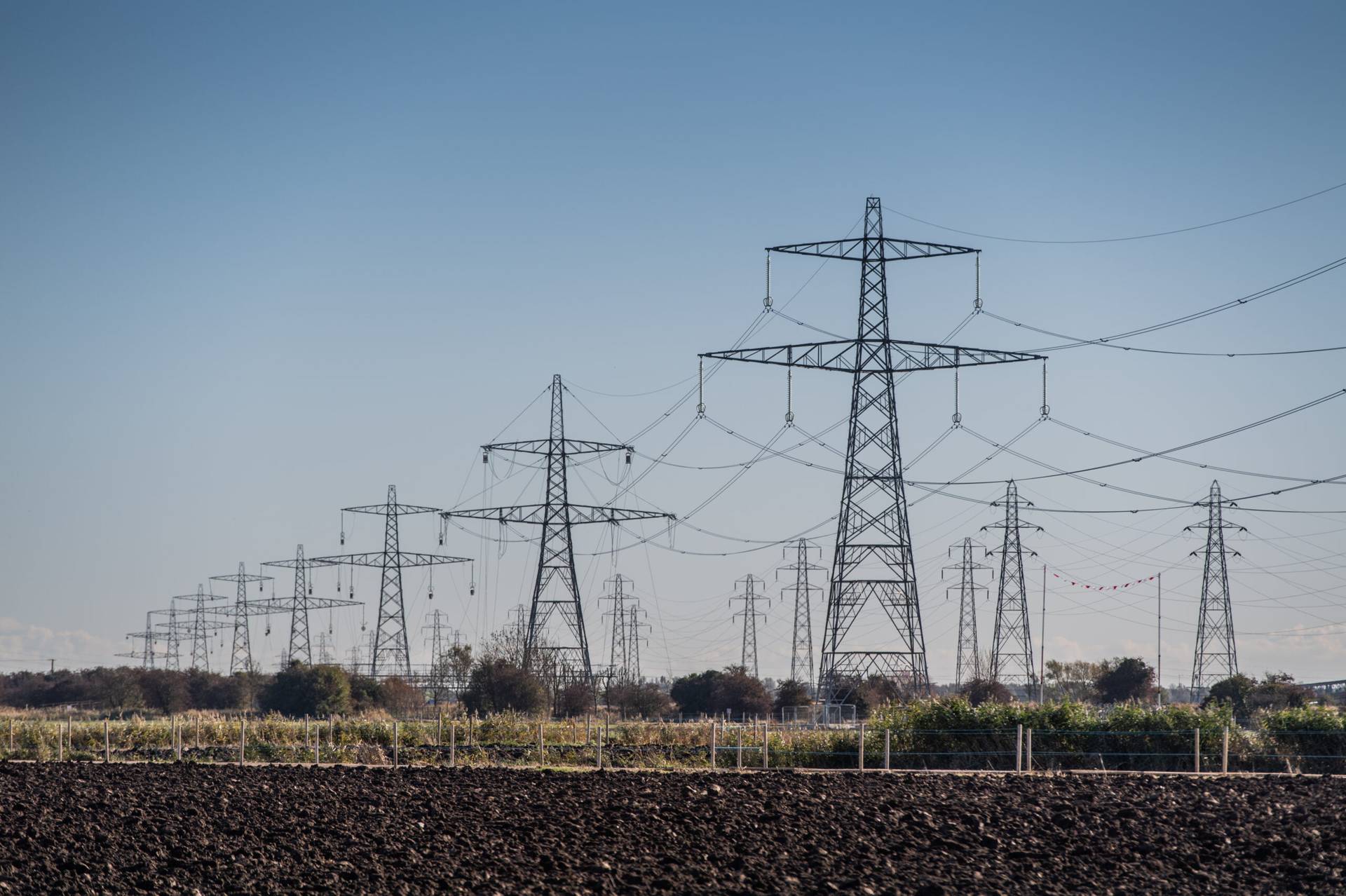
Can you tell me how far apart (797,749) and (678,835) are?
1945 centimetres

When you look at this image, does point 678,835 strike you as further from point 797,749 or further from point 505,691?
point 505,691

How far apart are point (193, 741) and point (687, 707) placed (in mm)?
46404

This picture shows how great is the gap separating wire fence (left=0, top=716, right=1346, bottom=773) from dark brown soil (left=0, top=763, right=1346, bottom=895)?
6434 mm

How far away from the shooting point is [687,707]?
100125mm

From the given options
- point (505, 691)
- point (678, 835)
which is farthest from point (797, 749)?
point (505, 691)

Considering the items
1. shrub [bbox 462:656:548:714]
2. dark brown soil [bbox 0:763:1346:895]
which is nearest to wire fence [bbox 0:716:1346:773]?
dark brown soil [bbox 0:763:1346:895]

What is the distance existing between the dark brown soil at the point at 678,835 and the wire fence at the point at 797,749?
6.43 metres

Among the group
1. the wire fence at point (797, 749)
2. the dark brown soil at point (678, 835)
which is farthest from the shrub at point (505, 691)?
the dark brown soil at point (678, 835)

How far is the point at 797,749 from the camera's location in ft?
150

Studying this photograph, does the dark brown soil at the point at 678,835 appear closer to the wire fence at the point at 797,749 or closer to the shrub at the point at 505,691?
the wire fence at the point at 797,749

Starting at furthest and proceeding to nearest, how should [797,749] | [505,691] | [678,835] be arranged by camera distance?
[505,691] < [797,749] < [678,835]

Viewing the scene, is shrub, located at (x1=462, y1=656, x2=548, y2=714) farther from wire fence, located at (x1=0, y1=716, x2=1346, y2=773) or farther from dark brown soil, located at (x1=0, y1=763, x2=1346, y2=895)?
dark brown soil, located at (x1=0, y1=763, x2=1346, y2=895)

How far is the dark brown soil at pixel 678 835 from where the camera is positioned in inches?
886

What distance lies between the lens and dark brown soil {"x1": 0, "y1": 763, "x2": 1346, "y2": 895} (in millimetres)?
22516
